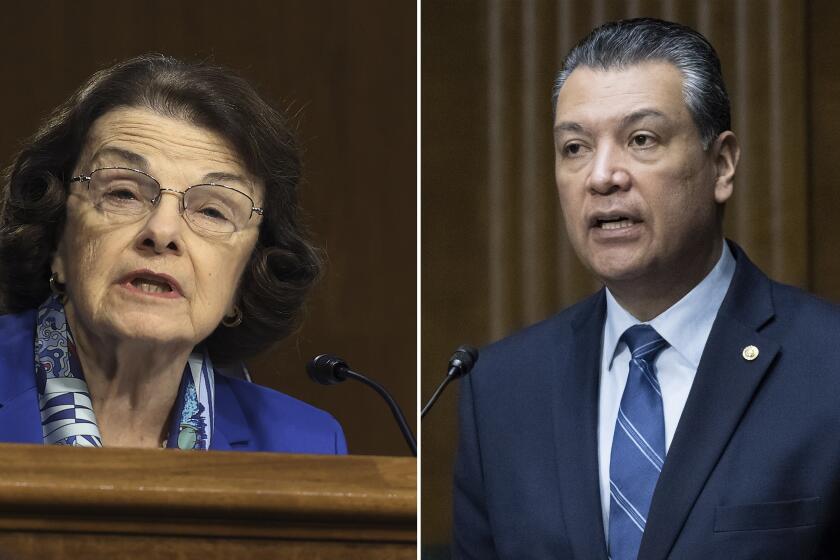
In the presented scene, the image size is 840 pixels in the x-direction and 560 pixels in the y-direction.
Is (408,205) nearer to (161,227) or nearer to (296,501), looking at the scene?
(161,227)

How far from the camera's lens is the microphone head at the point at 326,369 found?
1961 mm

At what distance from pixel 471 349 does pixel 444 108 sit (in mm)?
565

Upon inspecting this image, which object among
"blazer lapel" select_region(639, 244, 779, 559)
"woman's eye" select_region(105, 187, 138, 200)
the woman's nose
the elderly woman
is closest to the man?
"blazer lapel" select_region(639, 244, 779, 559)

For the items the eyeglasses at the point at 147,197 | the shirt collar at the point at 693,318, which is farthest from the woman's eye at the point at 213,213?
the shirt collar at the point at 693,318

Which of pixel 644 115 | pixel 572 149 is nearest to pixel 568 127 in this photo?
pixel 572 149

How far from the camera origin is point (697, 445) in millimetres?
1854

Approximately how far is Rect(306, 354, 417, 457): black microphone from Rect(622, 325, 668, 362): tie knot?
41 centimetres

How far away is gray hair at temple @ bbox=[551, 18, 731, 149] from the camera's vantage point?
1963 mm

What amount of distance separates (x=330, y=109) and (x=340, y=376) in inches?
21.1

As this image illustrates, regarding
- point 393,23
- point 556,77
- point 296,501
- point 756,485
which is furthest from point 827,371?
point 393,23

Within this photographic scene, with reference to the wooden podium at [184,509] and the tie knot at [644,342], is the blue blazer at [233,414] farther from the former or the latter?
the tie knot at [644,342]

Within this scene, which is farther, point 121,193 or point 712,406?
point 121,193

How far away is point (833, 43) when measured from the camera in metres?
2.24

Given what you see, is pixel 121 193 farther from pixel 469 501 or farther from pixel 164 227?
pixel 469 501
